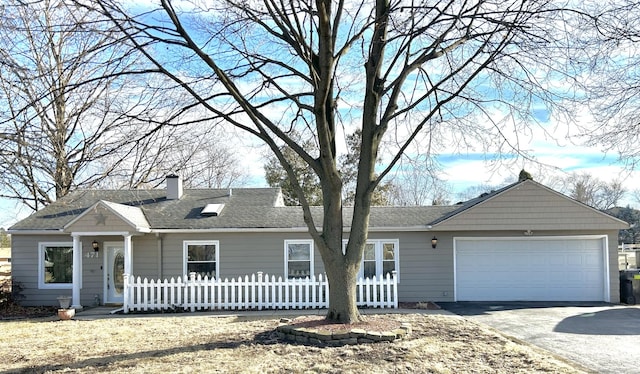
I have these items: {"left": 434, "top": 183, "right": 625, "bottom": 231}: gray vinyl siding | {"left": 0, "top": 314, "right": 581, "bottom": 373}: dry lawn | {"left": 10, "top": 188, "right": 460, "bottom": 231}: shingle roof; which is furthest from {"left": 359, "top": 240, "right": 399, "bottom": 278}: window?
{"left": 0, "top": 314, "right": 581, "bottom": 373}: dry lawn

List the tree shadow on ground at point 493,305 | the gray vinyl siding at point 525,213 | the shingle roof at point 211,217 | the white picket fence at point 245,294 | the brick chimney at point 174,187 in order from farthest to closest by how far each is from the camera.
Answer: the brick chimney at point 174,187
the shingle roof at point 211,217
the gray vinyl siding at point 525,213
the white picket fence at point 245,294
the tree shadow on ground at point 493,305

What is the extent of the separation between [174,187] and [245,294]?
18.1 feet

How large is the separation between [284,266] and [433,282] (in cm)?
450

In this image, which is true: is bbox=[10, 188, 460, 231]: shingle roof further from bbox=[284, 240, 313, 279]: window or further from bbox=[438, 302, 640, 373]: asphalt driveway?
bbox=[438, 302, 640, 373]: asphalt driveway

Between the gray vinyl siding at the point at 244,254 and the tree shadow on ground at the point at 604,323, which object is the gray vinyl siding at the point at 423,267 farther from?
the tree shadow on ground at the point at 604,323

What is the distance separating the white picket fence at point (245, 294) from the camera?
47.2ft

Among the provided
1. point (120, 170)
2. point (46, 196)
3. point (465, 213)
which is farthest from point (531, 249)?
point (46, 196)

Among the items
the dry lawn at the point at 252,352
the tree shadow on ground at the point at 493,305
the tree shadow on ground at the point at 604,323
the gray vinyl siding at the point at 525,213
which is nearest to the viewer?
the dry lawn at the point at 252,352

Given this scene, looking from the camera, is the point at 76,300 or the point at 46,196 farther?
the point at 46,196

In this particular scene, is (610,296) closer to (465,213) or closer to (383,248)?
(465,213)

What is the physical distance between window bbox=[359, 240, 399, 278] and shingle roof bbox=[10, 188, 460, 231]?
2.28 ft

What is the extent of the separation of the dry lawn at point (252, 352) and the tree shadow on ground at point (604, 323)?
2.04 meters

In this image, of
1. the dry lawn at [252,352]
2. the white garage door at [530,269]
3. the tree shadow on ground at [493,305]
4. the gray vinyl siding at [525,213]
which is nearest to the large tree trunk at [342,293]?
the dry lawn at [252,352]

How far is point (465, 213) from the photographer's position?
15.7 metres
